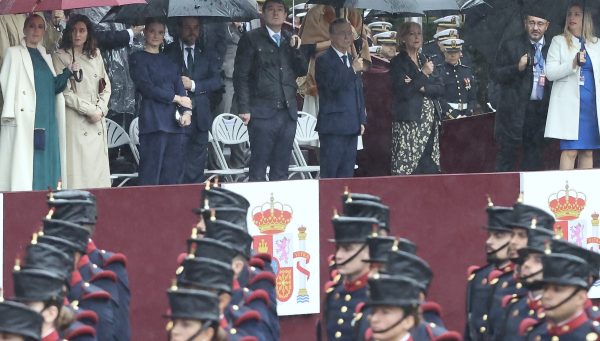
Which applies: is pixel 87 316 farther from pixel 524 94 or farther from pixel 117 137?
pixel 524 94

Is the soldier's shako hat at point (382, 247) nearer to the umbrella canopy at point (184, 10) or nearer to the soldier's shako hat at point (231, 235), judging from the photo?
the soldier's shako hat at point (231, 235)

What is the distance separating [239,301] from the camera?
12398 mm

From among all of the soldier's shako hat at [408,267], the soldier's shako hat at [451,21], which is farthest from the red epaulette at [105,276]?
the soldier's shako hat at [451,21]

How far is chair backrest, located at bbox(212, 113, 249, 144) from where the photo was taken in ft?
61.2

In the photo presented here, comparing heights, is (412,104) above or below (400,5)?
below

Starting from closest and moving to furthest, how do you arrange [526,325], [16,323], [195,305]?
[16,323]
[195,305]
[526,325]

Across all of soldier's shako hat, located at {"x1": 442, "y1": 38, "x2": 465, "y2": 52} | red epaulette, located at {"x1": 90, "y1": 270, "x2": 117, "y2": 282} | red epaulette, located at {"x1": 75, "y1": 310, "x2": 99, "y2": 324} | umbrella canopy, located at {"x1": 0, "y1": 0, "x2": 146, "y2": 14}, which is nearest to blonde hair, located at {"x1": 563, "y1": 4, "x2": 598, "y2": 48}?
soldier's shako hat, located at {"x1": 442, "y1": 38, "x2": 465, "y2": 52}

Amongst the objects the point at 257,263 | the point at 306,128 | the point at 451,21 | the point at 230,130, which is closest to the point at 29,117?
the point at 230,130

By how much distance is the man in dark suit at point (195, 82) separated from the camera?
1761 centimetres

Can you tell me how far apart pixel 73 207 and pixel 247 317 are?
2007 millimetres

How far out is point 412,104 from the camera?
18938 millimetres

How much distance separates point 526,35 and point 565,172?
2.65 m

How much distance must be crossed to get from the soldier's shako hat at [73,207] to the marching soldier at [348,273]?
1934 mm

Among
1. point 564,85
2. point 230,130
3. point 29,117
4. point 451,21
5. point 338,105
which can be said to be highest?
point 451,21
